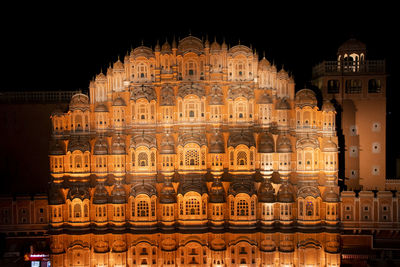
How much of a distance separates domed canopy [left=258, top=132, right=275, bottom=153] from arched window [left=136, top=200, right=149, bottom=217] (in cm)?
812

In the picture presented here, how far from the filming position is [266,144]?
3000 cm

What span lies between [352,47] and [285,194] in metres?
14.5

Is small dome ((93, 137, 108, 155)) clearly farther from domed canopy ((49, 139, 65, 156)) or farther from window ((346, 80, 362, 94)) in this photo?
window ((346, 80, 362, 94))

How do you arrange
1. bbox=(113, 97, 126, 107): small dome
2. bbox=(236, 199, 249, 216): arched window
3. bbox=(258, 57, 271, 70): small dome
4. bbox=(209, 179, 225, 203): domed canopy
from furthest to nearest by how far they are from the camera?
bbox=(258, 57, 271, 70): small dome
bbox=(113, 97, 126, 107): small dome
bbox=(236, 199, 249, 216): arched window
bbox=(209, 179, 225, 203): domed canopy

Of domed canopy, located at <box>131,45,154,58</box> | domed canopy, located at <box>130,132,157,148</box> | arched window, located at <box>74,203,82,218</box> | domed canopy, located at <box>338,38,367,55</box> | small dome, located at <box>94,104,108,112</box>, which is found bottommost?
arched window, located at <box>74,203,82,218</box>

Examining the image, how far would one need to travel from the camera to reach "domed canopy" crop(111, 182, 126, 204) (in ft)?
98.0

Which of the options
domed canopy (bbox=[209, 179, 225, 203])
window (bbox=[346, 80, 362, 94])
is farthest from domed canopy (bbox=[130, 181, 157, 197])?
window (bbox=[346, 80, 362, 94])

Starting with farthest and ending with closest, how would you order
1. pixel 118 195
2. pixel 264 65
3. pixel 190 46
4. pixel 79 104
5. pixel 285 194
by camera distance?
1. pixel 264 65
2. pixel 79 104
3. pixel 190 46
4. pixel 118 195
5. pixel 285 194

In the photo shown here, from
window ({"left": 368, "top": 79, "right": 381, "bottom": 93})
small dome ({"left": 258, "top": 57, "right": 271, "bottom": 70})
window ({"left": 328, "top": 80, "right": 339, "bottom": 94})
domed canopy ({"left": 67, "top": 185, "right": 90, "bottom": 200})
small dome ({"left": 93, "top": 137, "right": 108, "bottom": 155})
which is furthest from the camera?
window ({"left": 328, "top": 80, "right": 339, "bottom": 94})

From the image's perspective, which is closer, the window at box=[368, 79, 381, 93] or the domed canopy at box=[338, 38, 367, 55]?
the window at box=[368, 79, 381, 93]

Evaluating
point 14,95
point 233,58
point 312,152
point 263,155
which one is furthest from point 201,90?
point 14,95

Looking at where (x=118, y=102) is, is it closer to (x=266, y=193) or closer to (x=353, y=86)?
(x=266, y=193)

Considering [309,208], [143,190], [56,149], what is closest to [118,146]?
[143,190]

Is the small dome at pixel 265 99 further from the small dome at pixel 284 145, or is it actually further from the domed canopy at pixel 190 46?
the domed canopy at pixel 190 46
